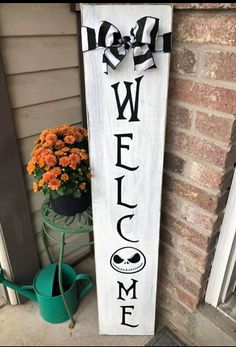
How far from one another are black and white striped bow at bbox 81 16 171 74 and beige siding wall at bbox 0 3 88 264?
0.36 m

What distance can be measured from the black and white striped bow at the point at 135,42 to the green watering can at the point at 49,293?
3.25ft

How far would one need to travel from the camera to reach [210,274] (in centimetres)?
118

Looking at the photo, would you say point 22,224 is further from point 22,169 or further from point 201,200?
point 201,200

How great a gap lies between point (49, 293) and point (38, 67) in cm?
97

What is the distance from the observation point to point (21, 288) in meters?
1.35

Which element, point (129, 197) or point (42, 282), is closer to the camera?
point (129, 197)

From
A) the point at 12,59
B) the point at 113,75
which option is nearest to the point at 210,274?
the point at 113,75

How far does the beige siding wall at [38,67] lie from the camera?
104 cm

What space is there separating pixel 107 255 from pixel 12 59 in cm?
81

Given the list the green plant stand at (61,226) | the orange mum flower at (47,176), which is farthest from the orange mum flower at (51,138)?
the green plant stand at (61,226)

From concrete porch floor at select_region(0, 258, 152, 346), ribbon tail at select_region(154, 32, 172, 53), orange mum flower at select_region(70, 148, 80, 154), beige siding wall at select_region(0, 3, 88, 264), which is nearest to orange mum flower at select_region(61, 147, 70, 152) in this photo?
orange mum flower at select_region(70, 148, 80, 154)

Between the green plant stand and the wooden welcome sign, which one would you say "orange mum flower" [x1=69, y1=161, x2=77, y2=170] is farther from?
the green plant stand

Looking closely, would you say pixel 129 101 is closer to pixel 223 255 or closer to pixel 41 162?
pixel 41 162

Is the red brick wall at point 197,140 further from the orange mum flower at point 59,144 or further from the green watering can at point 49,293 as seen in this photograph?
the green watering can at point 49,293
